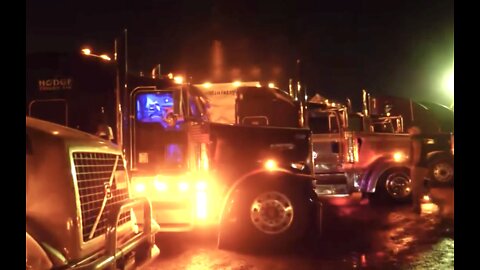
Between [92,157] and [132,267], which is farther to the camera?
[132,267]

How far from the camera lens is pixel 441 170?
15000mm

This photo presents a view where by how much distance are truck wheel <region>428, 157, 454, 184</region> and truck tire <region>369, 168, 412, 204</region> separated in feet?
7.62

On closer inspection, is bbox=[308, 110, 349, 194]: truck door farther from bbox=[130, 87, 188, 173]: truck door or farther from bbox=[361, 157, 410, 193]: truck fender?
bbox=[130, 87, 188, 173]: truck door

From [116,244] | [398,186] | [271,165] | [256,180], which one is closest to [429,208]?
[398,186]

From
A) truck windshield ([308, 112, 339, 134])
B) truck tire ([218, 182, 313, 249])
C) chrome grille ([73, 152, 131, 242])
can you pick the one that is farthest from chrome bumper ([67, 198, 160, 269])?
truck windshield ([308, 112, 339, 134])

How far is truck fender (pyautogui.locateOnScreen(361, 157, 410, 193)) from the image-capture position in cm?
1302

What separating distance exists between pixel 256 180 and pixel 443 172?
29.2 feet

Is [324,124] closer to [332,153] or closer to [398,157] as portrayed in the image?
[332,153]

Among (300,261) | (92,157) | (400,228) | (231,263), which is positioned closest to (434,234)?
(400,228)

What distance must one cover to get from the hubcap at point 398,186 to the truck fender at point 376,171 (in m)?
0.22

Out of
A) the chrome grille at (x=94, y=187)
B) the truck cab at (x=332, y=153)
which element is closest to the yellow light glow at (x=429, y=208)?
the truck cab at (x=332, y=153)

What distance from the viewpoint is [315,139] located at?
12.2 metres

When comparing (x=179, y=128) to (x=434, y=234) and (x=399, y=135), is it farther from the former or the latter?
(x=399, y=135)
